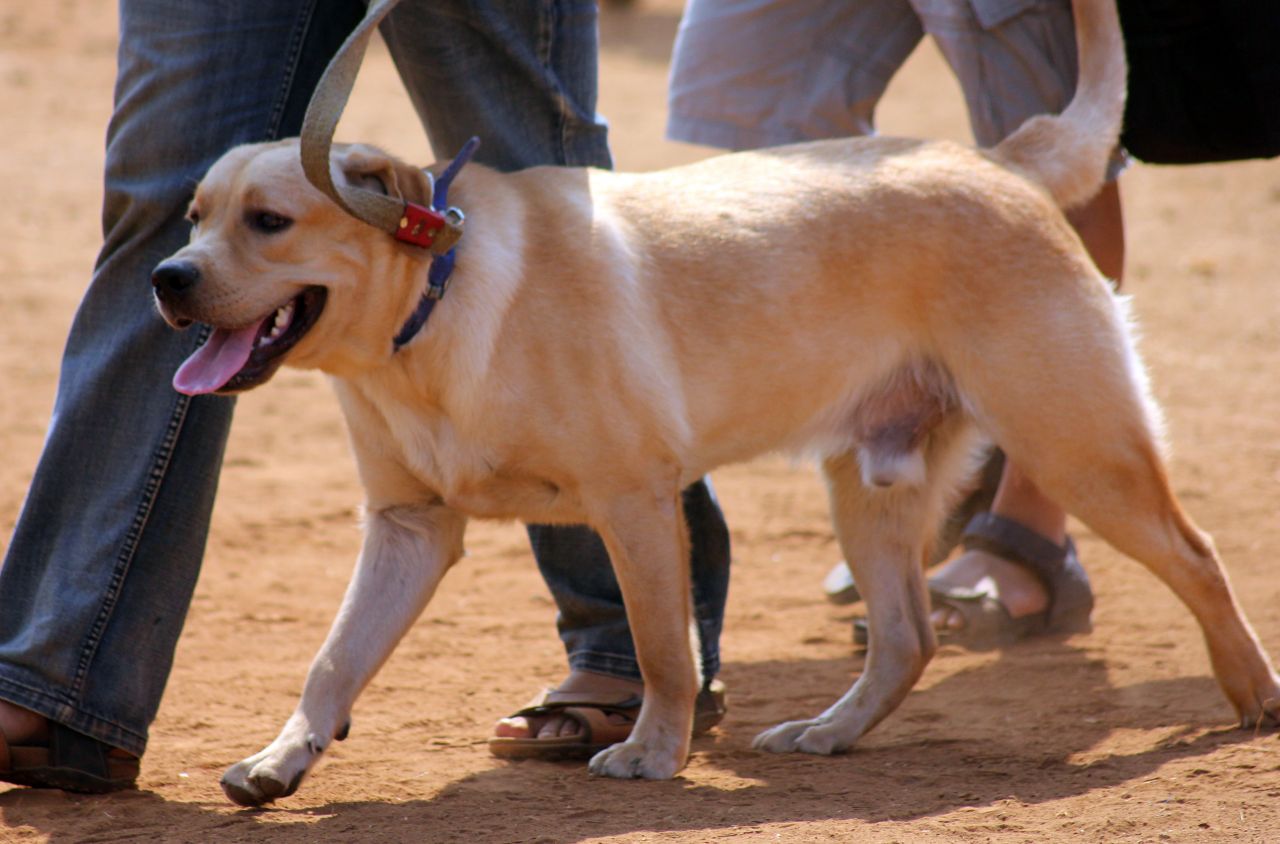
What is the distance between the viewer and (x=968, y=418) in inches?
141

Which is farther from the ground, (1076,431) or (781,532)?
(1076,431)

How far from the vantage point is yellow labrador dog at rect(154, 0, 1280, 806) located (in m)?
3.06

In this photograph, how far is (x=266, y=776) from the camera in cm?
306

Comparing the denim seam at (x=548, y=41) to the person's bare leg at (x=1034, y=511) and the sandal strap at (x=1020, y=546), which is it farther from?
the sandal strap at (x=1020, y=546)

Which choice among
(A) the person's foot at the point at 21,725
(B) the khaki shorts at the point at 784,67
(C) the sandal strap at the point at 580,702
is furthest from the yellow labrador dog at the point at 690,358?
(B) the khaki shorts at the point at 784,67

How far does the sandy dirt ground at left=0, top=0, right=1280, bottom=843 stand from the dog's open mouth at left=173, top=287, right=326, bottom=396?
82 centimetres

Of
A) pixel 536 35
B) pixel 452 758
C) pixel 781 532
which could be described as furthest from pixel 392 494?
pixel 781 532

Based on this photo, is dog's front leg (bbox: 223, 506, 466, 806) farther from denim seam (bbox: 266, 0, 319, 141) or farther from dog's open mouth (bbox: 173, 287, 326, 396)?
denim seam (bbox: 266, 0, 319, 141)

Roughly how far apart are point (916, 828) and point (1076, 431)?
1.01 metres

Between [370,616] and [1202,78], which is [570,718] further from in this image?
[1202,78]

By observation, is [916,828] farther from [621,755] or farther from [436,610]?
[436,610]

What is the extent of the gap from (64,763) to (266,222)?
1117 millimetres

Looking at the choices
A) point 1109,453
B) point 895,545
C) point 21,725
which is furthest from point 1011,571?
point 21,725

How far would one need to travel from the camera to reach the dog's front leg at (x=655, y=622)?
322cm
